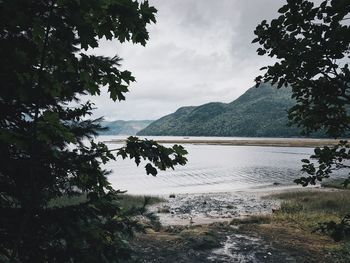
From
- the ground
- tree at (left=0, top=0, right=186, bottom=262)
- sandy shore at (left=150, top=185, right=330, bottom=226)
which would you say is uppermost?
tree at (left=0, top=0, right=186, bottom=262)

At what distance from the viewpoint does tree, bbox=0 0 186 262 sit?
2.63 meters

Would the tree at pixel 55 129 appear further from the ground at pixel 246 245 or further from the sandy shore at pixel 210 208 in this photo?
the sandy shore at pixel 210 208

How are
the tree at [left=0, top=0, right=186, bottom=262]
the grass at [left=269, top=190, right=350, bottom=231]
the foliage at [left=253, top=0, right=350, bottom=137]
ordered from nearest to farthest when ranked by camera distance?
the tree at [left=0, top=0, right=186, bottom=262] → the foliage at [left=253, top=0, right=350, bottom=137] → the grass at [left=269, top=190, right=350, bottom=231]

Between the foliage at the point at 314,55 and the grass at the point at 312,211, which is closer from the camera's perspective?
the foliage at the point at 314,55

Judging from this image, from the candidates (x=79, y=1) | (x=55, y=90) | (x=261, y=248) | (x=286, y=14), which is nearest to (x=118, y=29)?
(x=79, y=1)

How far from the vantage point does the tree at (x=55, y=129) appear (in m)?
2.63

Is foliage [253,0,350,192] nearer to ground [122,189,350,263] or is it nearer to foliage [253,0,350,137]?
foliage [253,0,350,137]

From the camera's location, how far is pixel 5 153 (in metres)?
4.27

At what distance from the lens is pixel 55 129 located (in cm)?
278

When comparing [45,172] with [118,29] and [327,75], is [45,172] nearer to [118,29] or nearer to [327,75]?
[118,29]

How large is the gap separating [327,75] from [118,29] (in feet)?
8.74

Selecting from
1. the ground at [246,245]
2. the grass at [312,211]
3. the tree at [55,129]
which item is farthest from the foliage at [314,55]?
the grass at [312,211]

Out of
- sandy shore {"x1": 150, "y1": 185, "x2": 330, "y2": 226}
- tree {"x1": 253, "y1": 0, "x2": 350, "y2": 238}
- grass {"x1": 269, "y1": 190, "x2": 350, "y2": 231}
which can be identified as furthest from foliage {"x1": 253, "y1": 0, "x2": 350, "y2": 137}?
sandy shore {"x1": 150, "y1": 185, "x2": 330, "y2": 226}

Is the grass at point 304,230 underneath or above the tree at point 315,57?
underneath
